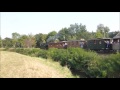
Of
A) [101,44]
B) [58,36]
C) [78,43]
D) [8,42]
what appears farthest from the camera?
[58,36]

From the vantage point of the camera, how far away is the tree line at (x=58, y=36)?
52969 mm

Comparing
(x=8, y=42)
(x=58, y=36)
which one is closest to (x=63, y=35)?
(x=58, y=36)

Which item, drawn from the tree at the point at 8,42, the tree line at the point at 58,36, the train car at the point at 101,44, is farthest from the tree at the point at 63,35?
the train car at the point at 101,44

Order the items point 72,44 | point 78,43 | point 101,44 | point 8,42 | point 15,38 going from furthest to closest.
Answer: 1. point 15,38
2. point 8,42
3. point 72,44
4. point 78,43
5. point 101,44

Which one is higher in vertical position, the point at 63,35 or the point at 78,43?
the point at 63,35

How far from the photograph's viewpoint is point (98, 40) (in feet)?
84.3

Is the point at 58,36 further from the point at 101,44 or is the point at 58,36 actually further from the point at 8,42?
the point at 101,44

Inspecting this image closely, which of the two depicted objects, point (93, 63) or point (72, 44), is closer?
point (93, 63)

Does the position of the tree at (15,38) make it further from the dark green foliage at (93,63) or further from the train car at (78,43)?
the dark green foliage at (93,63)

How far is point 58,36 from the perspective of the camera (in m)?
57.1
